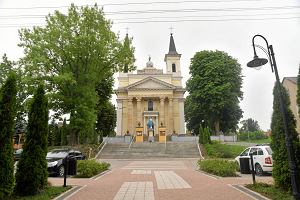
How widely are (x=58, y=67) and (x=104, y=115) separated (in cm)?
A: 2814

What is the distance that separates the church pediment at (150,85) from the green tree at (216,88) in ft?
15.1

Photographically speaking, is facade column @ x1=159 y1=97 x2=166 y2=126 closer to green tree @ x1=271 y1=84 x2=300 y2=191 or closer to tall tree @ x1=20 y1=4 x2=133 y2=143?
tall tree @ x1=20 y1=4 x2=133 y2=143

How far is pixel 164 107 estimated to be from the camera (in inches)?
2136

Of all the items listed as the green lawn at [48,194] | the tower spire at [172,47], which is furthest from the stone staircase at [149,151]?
the tower spire at [172,47]

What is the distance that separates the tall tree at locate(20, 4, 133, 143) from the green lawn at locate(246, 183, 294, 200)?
64.2 feet

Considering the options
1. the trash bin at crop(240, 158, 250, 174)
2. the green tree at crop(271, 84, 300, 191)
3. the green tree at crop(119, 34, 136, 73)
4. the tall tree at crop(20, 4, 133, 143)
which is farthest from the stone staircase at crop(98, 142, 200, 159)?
the green tree at crop(271, 84, 300, 191)

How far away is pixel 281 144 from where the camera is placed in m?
8.88

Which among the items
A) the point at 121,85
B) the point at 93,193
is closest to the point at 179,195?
the point at 93,193

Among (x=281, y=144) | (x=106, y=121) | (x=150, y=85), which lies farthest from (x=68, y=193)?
(x=106, y=121)

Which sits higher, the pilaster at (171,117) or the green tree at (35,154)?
the pilaster at (171,117)

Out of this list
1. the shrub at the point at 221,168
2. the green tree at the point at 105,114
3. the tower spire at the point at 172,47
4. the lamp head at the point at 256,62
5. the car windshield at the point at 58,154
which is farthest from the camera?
the tower spire at the point at 172,47

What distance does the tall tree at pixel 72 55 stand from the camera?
86.7 ft

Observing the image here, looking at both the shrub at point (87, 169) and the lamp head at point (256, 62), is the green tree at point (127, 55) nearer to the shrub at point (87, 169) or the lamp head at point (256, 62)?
the shrub at point (87, 169)

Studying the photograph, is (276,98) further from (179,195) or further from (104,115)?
(104,115)
